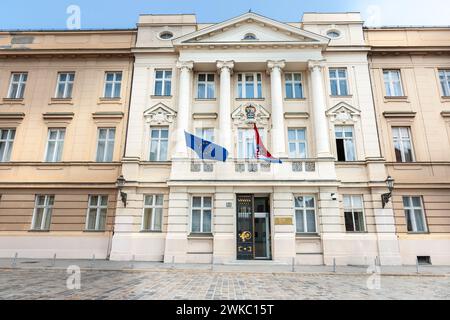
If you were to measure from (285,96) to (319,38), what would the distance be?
4261 millimetres

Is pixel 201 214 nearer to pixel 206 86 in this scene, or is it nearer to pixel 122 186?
pixel 122 186

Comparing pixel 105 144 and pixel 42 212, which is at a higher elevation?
pixel 105 144

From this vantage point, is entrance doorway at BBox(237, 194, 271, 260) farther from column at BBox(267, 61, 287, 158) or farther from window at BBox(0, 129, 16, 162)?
window at BBox(0, 129, 16, 162)

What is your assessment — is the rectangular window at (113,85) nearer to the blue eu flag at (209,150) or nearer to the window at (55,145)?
the window at (55,145)

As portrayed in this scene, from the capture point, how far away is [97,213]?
627 inches

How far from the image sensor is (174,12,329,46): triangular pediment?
17.7m

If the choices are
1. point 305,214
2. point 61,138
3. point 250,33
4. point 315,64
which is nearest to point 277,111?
point 315,64

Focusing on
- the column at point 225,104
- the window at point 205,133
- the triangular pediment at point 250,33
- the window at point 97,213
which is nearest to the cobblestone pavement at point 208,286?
the window at point 97,213

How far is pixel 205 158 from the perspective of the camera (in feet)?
49.4

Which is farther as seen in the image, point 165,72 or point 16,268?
point 165,72

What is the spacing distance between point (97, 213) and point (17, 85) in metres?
10.5

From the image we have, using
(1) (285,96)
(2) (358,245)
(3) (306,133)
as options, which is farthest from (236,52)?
(2) (358,245)
